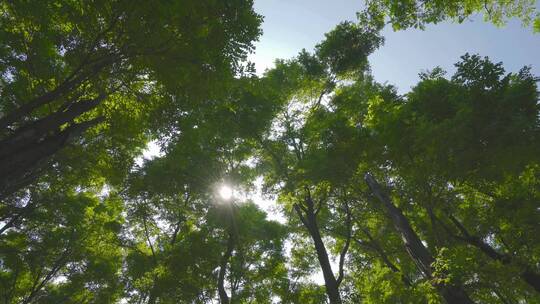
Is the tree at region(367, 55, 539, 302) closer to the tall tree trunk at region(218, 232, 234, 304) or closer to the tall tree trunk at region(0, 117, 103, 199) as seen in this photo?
the tall tree trunk at region(218, 232, 234, 304)

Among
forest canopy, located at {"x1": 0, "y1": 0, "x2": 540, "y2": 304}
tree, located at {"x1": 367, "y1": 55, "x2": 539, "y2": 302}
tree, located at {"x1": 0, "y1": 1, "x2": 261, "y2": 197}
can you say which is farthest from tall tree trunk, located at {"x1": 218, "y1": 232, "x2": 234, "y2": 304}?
tree, located at {"x1": 367, "y1": 55, "x2": 539, "y2": 302}

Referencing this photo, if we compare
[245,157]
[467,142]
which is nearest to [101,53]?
[245,157]

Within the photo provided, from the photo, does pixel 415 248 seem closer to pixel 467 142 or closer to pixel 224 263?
pixel 467 142

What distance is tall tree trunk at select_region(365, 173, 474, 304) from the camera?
7.30 metres

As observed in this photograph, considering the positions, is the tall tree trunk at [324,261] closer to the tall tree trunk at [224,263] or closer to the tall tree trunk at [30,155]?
the tall tree trunk at [224,263]

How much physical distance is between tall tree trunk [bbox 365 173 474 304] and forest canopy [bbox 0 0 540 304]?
5cm

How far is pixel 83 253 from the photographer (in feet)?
53.4

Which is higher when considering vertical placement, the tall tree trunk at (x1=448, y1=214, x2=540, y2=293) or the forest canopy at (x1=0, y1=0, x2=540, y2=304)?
the forest canopy at (x1=0, y1=0, x2=540, y2=304)

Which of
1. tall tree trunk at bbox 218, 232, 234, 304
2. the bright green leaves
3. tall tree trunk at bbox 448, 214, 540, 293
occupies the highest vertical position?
the bright green leaves

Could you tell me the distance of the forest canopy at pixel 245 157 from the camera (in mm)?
6789

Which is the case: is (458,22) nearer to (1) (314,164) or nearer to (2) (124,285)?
(1) (314,164)

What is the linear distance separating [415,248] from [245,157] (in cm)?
772

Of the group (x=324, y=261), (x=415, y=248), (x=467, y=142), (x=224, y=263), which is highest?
(x=224, y=263)

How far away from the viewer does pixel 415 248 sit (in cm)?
859
